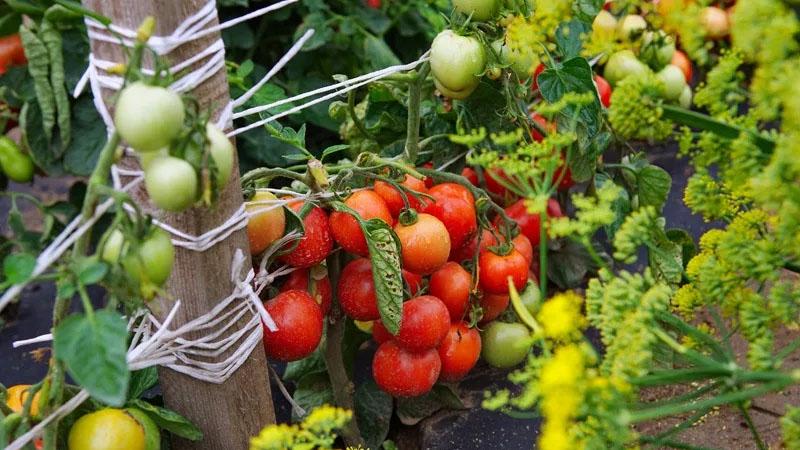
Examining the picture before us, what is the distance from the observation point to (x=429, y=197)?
1.18m

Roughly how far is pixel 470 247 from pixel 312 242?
29 cm

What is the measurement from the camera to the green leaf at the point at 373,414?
1381mm

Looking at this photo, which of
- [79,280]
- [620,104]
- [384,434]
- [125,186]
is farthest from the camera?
[384,434]

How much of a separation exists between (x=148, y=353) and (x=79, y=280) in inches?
11.2

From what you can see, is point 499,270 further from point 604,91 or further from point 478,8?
point 604,91

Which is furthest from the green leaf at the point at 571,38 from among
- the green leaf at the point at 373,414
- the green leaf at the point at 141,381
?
the green leaf at the point at 141,381

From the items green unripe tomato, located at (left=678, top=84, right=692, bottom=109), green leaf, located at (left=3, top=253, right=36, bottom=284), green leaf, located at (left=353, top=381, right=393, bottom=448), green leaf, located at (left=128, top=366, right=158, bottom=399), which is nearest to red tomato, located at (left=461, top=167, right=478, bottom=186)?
green leaf, located at (left=353, top=381, right=393, bottom=448)

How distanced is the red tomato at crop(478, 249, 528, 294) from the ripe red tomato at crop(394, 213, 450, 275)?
105 mm

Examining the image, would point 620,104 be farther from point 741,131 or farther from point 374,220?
point 374,220

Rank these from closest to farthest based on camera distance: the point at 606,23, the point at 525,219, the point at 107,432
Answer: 1. the point at 107,432
2. the point at 525,219
3. the point at 606,23

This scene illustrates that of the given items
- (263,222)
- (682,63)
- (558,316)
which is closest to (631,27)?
(682,63)

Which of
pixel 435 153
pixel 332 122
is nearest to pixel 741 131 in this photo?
pixel 435 153

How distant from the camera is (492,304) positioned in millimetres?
1329

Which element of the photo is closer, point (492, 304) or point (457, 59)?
point (457, 59)
